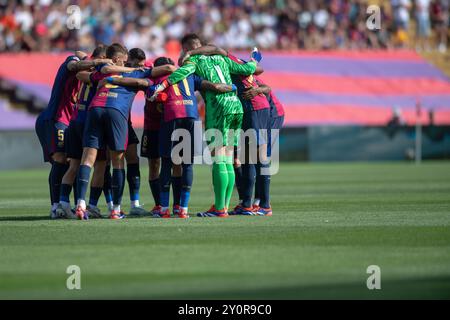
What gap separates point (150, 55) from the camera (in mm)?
34625

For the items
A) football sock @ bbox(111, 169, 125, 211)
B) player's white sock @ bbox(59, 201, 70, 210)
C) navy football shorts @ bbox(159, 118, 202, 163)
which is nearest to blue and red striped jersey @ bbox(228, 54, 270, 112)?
navy football shorts @ bbox(159, 118, 202, 163)

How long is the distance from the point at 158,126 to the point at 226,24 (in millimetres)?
22712

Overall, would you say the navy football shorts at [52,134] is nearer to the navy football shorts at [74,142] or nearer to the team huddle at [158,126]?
the team huddle at [158,126]

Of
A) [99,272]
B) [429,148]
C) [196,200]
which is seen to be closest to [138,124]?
[429,148]

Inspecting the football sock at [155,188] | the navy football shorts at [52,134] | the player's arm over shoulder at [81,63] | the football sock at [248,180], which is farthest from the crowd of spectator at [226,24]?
the football sock at [248,180]

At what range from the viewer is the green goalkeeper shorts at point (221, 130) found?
1398cm

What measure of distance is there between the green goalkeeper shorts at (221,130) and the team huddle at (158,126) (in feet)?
0.04

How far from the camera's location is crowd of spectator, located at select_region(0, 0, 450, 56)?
34.2 m

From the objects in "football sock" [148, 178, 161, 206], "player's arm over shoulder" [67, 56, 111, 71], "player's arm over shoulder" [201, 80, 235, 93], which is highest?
"player's arm over shoulder" [67, 56, 111, 71]

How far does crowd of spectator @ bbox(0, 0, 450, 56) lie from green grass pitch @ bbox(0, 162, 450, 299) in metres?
18.0

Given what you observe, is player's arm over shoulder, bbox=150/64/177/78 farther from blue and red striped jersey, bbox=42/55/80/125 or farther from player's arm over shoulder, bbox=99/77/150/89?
blue and red striped jersey, bbox=42/55/80/125
